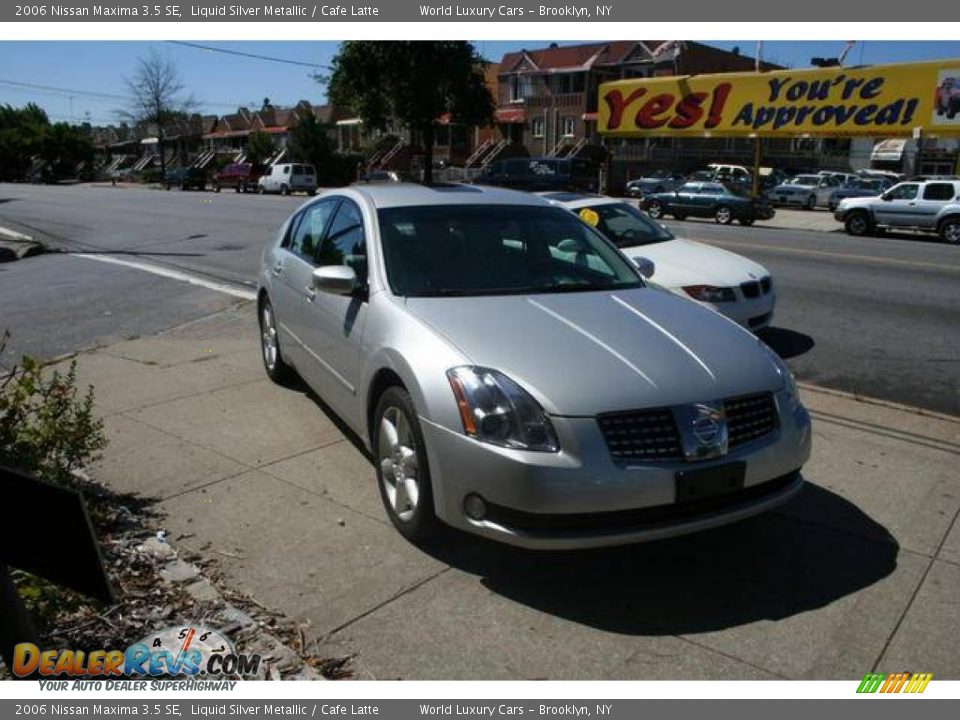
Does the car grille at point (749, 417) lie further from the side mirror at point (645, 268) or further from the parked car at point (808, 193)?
the parked car at point (808, 193)

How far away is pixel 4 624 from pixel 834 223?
96.6 ft

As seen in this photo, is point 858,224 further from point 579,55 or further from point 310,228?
point 579,55

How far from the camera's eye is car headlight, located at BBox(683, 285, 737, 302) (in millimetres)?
7488

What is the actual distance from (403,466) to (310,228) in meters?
2.54

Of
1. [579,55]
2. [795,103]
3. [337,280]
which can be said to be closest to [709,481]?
[337,280]

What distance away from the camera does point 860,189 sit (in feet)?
114

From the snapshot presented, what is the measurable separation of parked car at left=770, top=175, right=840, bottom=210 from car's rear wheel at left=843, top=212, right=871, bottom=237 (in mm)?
13604

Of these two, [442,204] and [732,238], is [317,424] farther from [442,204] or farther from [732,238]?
[732,238]

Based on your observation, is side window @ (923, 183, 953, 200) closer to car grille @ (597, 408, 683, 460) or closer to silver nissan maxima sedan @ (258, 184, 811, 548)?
silver nissan maxima sedan @ (258, 184, 811, 548)

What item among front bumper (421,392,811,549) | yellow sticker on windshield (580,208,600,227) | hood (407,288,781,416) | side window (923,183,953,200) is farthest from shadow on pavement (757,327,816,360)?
side window (923,183,953,200)

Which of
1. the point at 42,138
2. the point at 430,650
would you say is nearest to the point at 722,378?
the point at 430,650

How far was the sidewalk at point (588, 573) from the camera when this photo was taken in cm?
305

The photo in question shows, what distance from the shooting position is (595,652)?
306cm

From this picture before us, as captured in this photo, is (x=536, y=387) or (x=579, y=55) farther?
(x=579, y=55)
